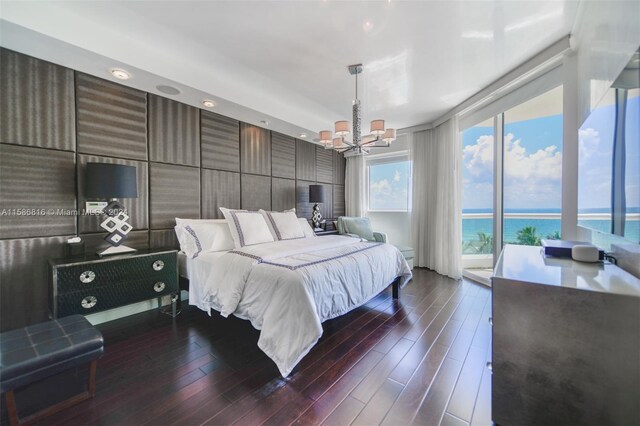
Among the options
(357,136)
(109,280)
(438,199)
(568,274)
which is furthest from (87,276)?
(438,199)

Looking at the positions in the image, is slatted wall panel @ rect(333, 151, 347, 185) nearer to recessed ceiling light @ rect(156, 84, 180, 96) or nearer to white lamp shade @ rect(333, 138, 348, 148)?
white lamp shade @ rect(333, 138, 348, 148)

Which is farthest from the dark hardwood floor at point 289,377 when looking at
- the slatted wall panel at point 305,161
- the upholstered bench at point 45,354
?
the slatted wall panel at point 305,161

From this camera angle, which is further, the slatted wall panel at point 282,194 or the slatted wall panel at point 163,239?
the slatted wall panel at point 282,194

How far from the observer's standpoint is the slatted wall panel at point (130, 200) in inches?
93.2

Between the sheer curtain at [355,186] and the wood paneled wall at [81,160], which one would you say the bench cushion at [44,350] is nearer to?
the wood paneled wall at [81,160]

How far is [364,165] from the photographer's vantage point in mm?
5703

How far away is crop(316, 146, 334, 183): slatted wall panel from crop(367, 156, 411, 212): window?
944mm

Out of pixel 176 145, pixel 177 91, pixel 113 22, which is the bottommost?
pixel 176 145

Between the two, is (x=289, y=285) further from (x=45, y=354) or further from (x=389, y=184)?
(x=389, y=184)

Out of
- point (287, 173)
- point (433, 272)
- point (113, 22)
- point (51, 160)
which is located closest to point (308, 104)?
point (287, 173)

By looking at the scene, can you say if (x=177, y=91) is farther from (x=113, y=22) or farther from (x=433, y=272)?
(x=433, y=272)

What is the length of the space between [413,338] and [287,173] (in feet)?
10.9

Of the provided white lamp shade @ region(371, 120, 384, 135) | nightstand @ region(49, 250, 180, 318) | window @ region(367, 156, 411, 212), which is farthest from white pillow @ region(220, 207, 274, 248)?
window @ region(367, 156, 411, 212)

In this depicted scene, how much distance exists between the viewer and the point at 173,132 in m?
3.01
